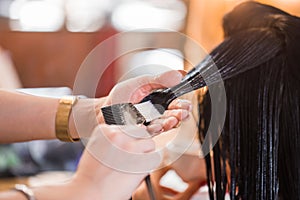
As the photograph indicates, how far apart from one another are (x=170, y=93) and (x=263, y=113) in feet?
0.60

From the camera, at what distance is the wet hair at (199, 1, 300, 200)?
2.27ft

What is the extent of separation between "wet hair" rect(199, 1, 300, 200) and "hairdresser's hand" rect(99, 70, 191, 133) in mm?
120

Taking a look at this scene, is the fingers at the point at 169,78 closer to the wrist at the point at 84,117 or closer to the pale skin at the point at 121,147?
the pale skin at the point at 121,147

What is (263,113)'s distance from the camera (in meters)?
0.70

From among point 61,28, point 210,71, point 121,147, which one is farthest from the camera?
point 61,28

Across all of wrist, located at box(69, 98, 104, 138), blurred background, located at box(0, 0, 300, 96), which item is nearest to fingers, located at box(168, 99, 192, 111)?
wrist, located at box(69, 98, 104, 138)

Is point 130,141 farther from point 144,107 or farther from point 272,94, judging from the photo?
point 272,94

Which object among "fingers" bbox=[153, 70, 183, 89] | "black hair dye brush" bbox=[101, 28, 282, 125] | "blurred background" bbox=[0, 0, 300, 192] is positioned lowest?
"blurred background" bbox=[0, 0, 300, 192]

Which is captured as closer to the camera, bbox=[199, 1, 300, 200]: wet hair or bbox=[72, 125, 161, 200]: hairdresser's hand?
bbox=[72, 125, 161, 200]: hairdresser's hand

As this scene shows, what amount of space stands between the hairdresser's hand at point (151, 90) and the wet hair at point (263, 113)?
4.7 inches

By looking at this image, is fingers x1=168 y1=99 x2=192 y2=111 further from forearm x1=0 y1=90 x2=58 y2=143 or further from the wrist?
forearm x1=0 y1=90 x2=58 y2=143

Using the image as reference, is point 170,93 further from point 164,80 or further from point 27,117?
point 27,117

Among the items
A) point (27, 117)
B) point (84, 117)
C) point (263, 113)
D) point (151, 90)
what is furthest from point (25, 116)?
point (263, 113)

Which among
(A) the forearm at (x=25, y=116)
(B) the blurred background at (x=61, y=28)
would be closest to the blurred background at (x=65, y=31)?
(B) the blurred background at (x=61, y=28)
